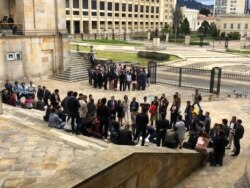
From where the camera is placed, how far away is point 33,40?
73.8ft

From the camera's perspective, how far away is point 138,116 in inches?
408

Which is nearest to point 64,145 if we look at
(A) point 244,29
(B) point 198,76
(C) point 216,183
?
(C) point 216,183

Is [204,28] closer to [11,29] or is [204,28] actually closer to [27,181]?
[11,29]

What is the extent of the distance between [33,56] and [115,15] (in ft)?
249

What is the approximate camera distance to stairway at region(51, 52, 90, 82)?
2384 cm

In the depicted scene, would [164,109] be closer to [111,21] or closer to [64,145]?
[64,145]

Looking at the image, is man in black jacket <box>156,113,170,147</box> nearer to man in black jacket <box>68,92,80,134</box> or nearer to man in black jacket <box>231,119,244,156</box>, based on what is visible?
man in black jacket <box>231,119,244,156</box>

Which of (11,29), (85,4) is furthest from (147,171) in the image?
(85,4)

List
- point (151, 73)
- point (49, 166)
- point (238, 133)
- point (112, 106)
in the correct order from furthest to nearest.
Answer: point (151, 73)
point (112, 106)
point (238, 133)
point (49, 166)

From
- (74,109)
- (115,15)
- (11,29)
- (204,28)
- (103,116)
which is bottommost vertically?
(103,116)

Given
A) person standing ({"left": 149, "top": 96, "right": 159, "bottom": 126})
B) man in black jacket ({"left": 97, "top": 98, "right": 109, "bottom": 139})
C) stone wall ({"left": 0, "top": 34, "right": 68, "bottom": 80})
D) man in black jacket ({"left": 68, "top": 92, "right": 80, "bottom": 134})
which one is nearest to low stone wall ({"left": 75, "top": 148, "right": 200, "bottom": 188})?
man in black jacket ({"left": 97, "top": 98, "right": 109, "bottom": 139})

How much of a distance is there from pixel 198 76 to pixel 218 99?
7.11 m

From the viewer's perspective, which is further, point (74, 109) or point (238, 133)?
point (74, 109)

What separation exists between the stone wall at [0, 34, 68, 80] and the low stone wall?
50.8ft
